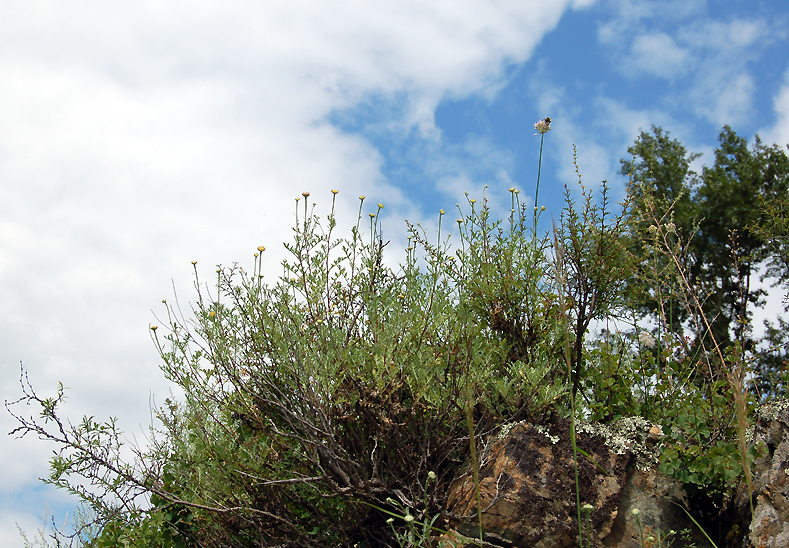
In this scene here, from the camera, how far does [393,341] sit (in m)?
3.87

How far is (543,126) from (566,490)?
252 centimetres

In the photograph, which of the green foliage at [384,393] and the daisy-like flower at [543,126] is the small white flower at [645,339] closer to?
the green foliage at [384,393]

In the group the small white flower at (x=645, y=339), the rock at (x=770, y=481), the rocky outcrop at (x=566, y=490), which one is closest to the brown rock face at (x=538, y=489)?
the rocky outcrop at (x=566, y=490)

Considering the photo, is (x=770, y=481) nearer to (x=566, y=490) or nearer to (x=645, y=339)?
(x=566, y=490)

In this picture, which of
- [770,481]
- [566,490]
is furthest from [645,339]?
[566,490]

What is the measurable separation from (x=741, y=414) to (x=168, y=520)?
416cm

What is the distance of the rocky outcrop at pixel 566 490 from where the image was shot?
3.59 metres

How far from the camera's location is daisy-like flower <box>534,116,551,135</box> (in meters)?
4.55

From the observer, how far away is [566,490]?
3.66m

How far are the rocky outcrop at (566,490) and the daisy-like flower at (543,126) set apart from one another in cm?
207

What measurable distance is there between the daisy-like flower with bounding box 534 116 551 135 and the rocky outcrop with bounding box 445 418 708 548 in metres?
2.07

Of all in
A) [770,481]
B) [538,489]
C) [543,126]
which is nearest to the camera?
[770,481]

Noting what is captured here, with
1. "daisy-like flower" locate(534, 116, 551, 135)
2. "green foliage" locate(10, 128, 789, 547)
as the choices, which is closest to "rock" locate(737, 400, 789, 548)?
"green foliage" locate(10, 128, 789, 547)

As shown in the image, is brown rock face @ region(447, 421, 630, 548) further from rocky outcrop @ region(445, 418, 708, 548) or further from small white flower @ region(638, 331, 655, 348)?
small white flower @ region(638, 331, 655, 348)
